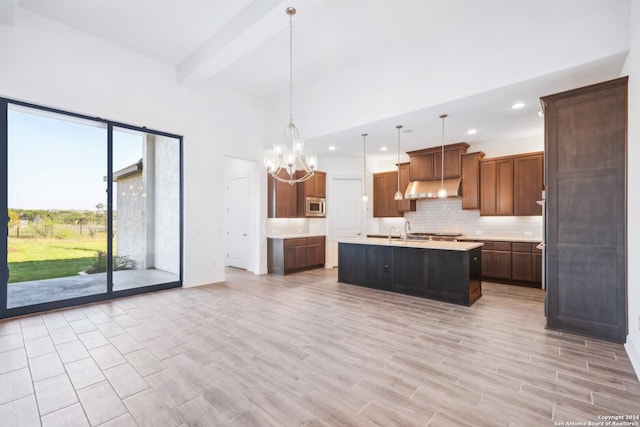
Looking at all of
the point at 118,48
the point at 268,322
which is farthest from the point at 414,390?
the point at 118,48

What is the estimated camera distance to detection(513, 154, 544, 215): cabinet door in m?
5.66

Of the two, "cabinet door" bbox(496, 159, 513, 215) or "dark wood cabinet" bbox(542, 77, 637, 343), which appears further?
"cabinet door" bbox(496, 159, 513, 215)

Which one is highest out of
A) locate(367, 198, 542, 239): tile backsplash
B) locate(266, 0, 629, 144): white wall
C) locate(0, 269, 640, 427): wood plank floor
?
locate(266, 0, 629, 144): white wall

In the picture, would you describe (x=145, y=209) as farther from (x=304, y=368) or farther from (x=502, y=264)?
(x=502, y=264)

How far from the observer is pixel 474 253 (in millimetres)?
4539

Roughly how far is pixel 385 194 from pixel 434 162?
5.20 feet

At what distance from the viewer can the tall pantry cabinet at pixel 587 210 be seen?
9.68 ft

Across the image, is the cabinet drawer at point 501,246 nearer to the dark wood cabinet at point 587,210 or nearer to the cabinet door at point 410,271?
the cabinet door at point 410,271

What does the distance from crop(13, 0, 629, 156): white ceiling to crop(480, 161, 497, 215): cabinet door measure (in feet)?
3.67

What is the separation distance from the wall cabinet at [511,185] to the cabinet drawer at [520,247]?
2.31ft

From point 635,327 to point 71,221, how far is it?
703 centimetres

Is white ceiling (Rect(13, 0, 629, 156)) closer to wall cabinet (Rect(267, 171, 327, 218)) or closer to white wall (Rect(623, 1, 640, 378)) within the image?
white wall (Rect(623, 1, 640, 378))

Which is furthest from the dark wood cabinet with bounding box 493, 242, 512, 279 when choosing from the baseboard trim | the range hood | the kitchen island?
the baseboard trim

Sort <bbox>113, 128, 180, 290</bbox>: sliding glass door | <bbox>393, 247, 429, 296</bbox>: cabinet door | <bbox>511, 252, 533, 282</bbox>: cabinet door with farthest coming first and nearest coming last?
1. <bbox>511, 252, 533, 282</bbox>: cabinet door
2. <bbox>113, 128, 180, 290</bbox>: sliding glass door
3. <bbox>393, 247, 429, 296</bbox>: cabinet door
